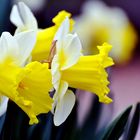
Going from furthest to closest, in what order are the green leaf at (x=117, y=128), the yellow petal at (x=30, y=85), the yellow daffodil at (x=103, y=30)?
1. the yellow daffodil at (x=103, y=30)
2. the green leaf at (x=117, y=128)
3. the yellow petal at (x=30, y=85)

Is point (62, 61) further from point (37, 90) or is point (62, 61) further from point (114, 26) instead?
point (114, 26)

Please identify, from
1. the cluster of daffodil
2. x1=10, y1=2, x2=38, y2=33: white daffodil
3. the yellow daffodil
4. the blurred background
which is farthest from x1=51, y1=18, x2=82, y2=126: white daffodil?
the blurred background

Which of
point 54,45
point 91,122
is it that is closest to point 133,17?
point 91,122

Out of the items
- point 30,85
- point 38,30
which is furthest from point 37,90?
point 38,30

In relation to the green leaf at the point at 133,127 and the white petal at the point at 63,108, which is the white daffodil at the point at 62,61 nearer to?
the white petal at the point at 63,108

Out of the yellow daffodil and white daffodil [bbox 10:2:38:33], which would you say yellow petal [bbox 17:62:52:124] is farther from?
the yellow daffodil

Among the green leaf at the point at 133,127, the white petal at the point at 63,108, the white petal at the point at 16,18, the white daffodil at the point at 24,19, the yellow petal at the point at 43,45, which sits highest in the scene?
the yellow petal at the point at 43,45

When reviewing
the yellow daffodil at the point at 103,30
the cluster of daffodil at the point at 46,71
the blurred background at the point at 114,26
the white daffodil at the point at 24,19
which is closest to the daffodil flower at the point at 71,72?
the cluster of daffodil at the point at 46,71
